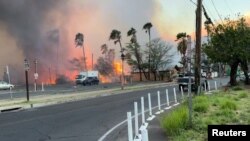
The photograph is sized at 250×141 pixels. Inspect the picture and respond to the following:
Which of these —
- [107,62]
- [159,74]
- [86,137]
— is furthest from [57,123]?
[107,62]

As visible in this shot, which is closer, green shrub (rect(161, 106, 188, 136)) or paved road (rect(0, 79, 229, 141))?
green shrub (rect(161, 106, 188, 136))

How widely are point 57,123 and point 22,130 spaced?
227 centimetres

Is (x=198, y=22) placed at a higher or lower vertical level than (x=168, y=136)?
higher

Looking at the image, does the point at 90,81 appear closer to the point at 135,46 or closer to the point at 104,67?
the point at 135,46

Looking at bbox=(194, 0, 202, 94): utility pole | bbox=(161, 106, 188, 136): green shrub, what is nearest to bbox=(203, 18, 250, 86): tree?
bbox=(194, 0, 202, 94): utility pole

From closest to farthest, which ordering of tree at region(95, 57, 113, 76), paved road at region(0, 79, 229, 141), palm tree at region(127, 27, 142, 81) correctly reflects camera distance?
paved road at region(0, 79, 229, 141), palm tree at region(127, 27, 142, 81), tree at region(95, 57, 113, 76)

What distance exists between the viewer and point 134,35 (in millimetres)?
104312

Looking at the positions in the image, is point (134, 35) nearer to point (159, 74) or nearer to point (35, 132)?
point (159, 74)

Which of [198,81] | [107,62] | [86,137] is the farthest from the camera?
[107,62]

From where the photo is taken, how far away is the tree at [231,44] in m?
44.8

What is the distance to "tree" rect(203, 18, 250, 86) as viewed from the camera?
44.8 m

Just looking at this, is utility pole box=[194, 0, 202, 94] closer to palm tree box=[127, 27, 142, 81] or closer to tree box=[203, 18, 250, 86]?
tree box=[203, 18, 250, 86]

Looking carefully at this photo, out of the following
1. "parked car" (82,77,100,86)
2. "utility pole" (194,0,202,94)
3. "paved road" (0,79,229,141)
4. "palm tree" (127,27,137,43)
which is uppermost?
"palm tree" (127,27,137,43)

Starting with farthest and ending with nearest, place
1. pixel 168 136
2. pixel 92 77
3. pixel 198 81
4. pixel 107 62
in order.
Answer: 1. pixel 107 62
2. pixel 92 77
3. pixel 198 81
4. pixel 168 136
